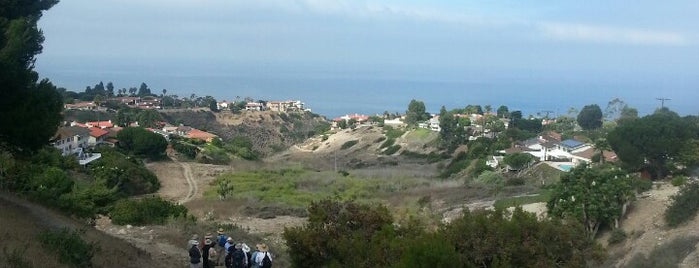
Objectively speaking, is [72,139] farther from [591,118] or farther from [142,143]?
[591,118]

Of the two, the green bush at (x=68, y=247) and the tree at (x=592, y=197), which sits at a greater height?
the green bush at (x=68, y=247)

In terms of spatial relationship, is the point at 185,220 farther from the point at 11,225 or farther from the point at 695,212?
the point at 695,212

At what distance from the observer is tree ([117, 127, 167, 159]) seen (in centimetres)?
5316

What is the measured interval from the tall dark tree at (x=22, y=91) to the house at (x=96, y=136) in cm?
4309

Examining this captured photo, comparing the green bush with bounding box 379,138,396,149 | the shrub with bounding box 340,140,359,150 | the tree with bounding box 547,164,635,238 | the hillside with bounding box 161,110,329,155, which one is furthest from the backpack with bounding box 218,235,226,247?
the hillside with bounding box 161,110,329,155

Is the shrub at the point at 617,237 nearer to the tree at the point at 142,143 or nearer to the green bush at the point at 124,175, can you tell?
the green bush at the point at 124,175

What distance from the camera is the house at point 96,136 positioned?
55.8 m

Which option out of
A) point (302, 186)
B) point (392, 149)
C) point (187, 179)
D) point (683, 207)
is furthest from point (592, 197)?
point (392, 149)

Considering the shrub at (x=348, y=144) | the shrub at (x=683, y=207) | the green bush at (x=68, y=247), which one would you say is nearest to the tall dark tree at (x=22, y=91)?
the green bush at (x=68, y=247)

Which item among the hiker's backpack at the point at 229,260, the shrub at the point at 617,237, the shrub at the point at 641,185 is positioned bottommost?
the shrub at the point at 617,237

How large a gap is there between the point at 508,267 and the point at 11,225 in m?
8.46

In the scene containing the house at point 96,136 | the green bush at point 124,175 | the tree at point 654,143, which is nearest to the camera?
the tree at point 654,143

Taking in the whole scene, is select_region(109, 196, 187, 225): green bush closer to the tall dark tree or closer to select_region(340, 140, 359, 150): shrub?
the tall dark tree

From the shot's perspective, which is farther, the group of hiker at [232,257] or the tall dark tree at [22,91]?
the tall dark tree at [22,91]
